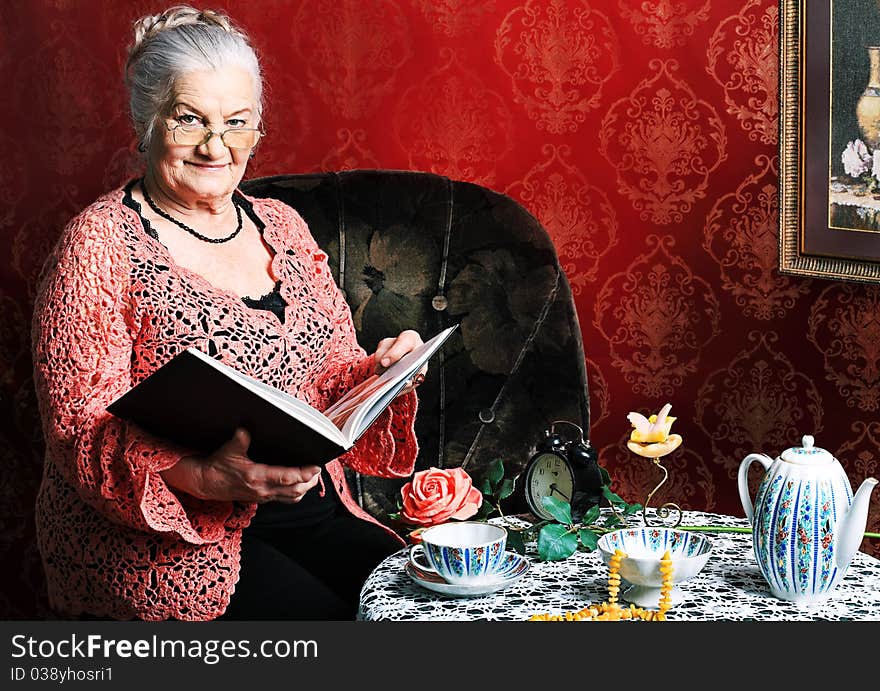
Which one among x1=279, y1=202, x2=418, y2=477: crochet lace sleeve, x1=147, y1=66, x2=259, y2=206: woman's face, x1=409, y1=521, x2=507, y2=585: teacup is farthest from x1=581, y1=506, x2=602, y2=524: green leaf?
x1=147, y1=66, x2=259, y2=206: woman's face

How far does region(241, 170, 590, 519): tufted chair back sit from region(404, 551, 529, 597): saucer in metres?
0.89

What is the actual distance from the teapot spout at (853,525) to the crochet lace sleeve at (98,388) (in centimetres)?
99

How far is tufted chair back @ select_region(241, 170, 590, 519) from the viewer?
247 cm

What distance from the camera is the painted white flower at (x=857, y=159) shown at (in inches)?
97.3

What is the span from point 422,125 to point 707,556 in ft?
5.35

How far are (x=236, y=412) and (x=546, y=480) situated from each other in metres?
0.65

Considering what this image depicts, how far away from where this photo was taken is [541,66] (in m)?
2.73

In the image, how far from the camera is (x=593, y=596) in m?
1.49

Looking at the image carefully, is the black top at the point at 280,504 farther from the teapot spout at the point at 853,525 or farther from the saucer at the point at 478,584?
the teapot spout at the point at 853,525

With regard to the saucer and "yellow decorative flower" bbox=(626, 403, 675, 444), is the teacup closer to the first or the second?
the saucer

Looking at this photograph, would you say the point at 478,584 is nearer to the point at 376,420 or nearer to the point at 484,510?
the point at 484,510

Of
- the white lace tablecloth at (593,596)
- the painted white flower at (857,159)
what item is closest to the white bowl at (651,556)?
the white lace tablecloth at (593,596)

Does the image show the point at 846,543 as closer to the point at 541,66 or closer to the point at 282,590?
the point at 282,590

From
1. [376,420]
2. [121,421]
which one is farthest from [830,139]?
[121,421]
